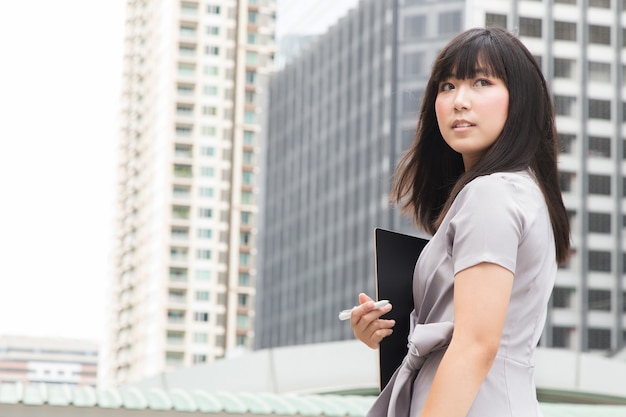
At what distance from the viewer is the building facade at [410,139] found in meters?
63.8

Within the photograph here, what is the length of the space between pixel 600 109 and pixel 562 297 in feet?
37.5

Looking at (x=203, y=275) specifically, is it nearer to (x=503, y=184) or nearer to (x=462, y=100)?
(x=462, y=100)

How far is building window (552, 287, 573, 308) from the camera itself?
2522 inches

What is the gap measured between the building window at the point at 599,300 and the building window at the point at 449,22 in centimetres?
1734

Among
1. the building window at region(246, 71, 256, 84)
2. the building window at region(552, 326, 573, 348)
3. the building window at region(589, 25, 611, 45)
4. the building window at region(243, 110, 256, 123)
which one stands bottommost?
the building window at region(552, 326, 573, 348)

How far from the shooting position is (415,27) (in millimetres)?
66062

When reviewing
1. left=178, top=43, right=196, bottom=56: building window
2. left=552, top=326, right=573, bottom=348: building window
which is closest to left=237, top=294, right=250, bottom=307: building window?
left=178, top=43, right=196, bottom=56: building window

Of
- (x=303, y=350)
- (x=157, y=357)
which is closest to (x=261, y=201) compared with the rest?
(x=157, y=357)

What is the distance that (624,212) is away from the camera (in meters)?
65.3

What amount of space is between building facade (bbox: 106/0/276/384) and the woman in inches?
3585

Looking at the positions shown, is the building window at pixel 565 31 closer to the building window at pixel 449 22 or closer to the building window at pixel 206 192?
the building window at pixel 449 22

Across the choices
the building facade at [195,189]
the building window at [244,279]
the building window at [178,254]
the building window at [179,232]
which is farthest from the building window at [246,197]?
the building window at [178,254]

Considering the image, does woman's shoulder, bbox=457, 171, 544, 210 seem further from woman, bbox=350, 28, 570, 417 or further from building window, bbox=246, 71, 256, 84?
building window, bbox=246, 71, 256, 84

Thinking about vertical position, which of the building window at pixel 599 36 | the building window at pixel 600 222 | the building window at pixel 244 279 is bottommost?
the building window at pixel 244 279
